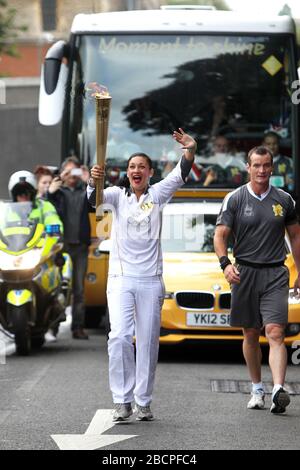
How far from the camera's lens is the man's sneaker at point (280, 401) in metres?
9.59

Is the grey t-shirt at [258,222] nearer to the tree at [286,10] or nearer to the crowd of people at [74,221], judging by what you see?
the crowd of people at [74,221]

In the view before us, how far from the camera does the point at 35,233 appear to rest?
1388cm

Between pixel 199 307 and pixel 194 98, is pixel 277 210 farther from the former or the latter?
pixel 194 98

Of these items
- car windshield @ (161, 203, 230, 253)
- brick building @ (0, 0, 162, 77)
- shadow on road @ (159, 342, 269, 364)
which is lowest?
shadow on road @ (159, 342, 269, 364)

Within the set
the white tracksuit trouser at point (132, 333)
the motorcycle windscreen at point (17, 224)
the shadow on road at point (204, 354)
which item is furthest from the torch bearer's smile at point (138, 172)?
the motorcycle windscreen at point (17, 224)

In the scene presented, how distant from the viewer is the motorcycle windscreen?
1375 centimetres

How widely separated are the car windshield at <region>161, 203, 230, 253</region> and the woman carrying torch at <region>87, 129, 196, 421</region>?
4494 millimetres

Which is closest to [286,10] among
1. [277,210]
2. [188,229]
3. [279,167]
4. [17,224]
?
[279,167]

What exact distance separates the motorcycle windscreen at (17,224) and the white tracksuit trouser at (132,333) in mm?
4235

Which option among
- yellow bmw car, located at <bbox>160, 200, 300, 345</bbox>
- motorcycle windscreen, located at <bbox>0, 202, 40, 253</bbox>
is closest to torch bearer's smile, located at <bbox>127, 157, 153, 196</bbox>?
yellow bmw car, located at <bbox>160, 200, 300, 345</bbox>

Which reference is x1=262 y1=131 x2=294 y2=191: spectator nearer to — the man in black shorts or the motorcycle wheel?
the motorcycle wheel

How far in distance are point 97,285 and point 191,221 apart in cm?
230

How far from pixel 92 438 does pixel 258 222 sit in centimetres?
241

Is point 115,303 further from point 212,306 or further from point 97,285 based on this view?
point 97,285
